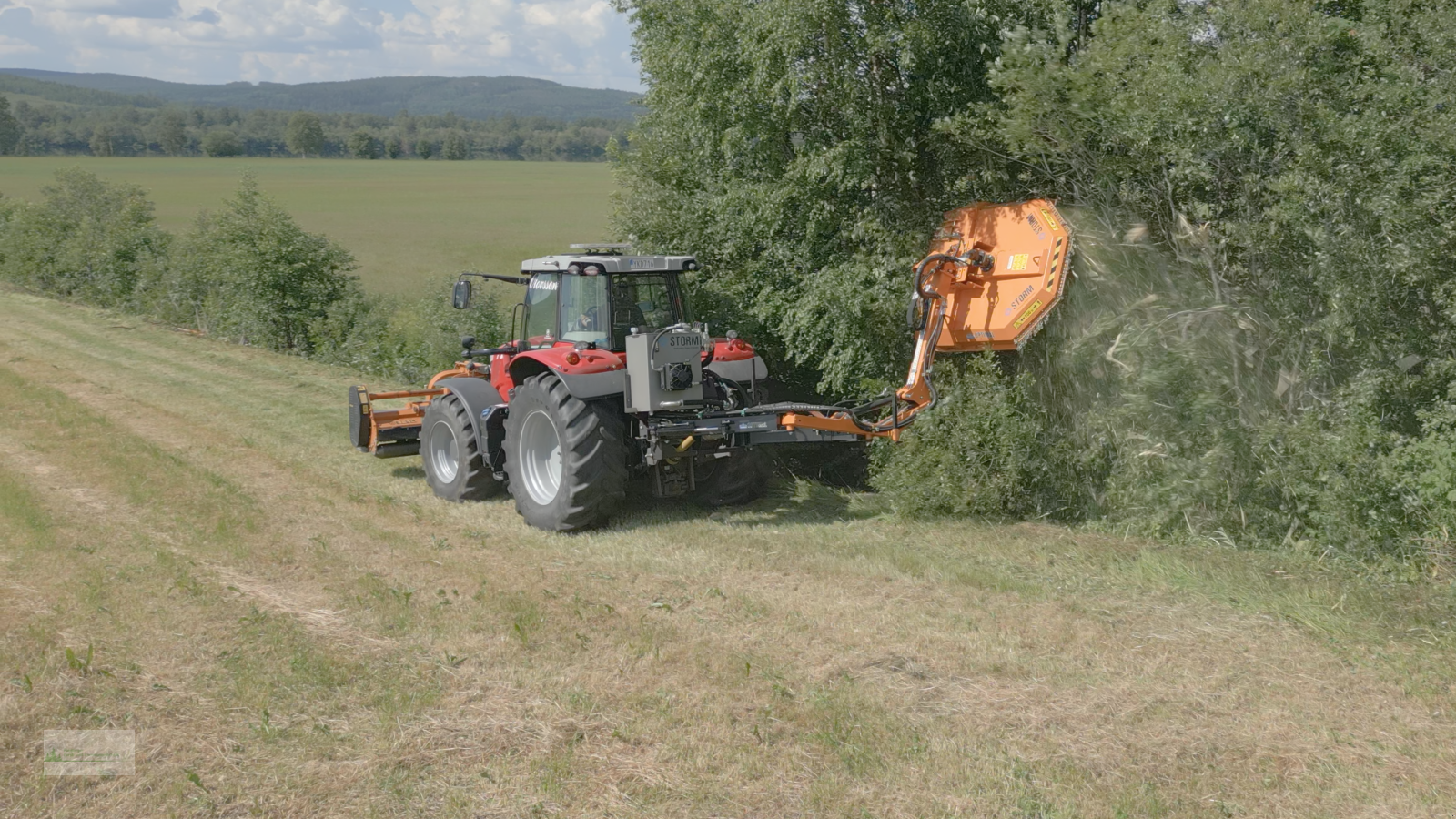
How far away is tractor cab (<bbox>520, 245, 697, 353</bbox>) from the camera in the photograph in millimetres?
9445

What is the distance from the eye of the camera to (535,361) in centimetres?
960

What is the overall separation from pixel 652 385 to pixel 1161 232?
3.94 metres

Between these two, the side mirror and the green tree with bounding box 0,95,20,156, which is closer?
the side mirror

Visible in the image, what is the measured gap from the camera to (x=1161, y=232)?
848 cm

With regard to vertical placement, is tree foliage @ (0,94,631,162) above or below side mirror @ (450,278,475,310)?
above

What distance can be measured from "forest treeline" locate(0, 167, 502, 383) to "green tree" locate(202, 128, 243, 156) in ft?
317

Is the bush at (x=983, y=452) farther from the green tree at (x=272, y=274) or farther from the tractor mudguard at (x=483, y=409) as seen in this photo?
the green tree at (x=272, y=274)

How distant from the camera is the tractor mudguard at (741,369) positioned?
9.56 m

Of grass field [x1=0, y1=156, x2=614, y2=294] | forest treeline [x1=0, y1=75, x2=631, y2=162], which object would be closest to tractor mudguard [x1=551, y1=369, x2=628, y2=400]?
grass field [x1=0, y1=156, x2=614, y2=294]

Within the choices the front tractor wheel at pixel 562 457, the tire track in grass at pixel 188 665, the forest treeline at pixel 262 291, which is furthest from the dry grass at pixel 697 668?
the forest treeline at pixel 262 291

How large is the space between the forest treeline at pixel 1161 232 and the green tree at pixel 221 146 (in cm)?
11942

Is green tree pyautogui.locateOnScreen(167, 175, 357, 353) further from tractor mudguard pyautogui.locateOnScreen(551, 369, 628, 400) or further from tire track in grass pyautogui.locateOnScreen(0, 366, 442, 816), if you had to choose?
tractor mudguard pyautogui.locateOnScreen(551, 369, 628, 400)

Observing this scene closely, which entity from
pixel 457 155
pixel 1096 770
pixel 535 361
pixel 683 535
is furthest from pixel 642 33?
pixel 457 155
